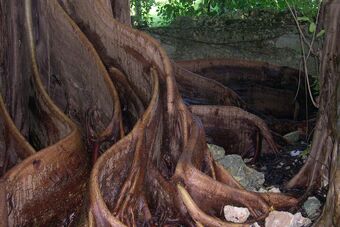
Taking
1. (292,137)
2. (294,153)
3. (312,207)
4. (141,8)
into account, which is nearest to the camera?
(312,207)

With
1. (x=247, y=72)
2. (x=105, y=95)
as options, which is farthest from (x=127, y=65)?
(x=247, y=72)

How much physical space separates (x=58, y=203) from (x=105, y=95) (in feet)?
2.97

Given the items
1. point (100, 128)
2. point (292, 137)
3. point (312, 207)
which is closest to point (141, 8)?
point (292, 137)

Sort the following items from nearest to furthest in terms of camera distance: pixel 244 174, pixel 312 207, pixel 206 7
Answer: pixel 312 207 < pixel 244 174 < pixel 206 7

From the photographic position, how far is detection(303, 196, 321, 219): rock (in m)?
3.23

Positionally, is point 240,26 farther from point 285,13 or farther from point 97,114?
point 97,114

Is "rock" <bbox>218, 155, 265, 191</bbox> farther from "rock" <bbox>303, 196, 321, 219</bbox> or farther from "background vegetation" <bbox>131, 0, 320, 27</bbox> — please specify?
"background vegetation" <bbox>131, 0, 320, 27</bbox>

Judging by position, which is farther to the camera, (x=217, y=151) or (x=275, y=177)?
(x=217, y=151)

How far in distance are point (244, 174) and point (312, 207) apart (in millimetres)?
786

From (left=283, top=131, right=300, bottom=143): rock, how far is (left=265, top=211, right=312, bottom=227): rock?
1744 millimetres

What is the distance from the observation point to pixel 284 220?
3129mm

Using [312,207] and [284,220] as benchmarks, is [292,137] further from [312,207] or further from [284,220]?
[284,220]

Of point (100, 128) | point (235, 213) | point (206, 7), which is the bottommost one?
point (235, 213)

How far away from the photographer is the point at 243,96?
587cm
